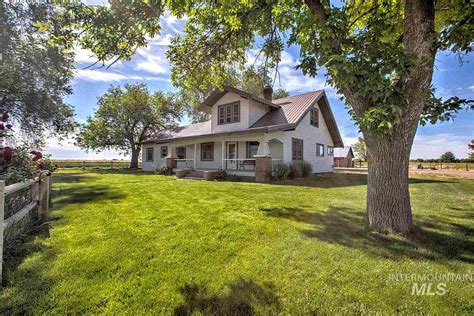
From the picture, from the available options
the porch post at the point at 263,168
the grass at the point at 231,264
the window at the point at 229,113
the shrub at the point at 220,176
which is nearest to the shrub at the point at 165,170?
the window at the point at 229,113

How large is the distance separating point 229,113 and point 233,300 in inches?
615

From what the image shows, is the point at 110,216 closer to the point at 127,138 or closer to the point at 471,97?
the point at 471,97

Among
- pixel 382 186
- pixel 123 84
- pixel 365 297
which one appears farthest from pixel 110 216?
pixel 123 84

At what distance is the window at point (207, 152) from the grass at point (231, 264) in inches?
538

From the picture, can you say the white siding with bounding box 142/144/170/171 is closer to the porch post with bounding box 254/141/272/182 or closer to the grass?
the porch post with bounding box 254/141/272/182

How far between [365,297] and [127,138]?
30383 mm

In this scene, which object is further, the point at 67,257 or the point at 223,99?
the point at 223,99

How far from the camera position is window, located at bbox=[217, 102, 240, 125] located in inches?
657

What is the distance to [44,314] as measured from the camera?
2145 millimetres

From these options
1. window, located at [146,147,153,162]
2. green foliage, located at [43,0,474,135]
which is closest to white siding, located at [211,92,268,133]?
green foliage, located at [43,0,474,135]

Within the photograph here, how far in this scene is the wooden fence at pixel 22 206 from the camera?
10.5ft

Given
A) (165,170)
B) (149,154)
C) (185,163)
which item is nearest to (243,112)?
(185,163)

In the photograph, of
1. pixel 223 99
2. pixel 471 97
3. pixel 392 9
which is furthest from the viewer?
pixel 223 99

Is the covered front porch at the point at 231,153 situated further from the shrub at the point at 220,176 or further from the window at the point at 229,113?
the window at the point at 229,113
